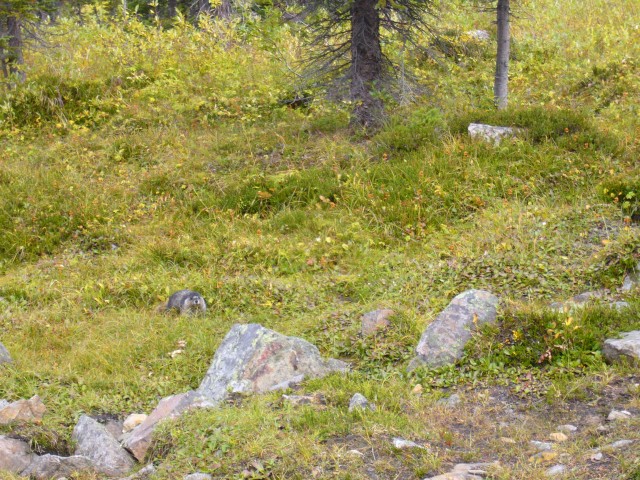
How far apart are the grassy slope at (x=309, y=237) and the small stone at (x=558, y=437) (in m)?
0.12

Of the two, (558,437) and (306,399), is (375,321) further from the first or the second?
(558,437)

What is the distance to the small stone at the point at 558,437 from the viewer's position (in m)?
4.85

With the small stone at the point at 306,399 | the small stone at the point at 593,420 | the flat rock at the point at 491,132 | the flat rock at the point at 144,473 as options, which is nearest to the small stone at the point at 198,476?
the flat rock at the point at 144,473

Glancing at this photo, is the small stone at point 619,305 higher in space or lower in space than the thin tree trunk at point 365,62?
lower

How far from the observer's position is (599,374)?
563 centimetres

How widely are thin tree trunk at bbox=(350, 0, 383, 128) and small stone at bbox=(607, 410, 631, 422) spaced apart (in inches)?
315

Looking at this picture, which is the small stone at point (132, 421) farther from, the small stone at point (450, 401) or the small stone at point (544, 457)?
the small stone at point (544, 457)

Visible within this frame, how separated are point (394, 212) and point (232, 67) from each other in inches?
281

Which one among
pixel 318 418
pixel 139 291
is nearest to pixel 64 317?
pixel 139 291

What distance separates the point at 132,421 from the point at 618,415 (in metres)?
4.11

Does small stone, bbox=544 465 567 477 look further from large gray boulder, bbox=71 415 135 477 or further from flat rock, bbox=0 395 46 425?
flat rock, bbox=0 395 46 425

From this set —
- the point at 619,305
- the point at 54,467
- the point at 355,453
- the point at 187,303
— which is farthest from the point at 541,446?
the point at 187,303

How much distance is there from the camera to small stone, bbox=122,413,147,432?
20.0 feet

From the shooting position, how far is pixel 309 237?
9914 mm
